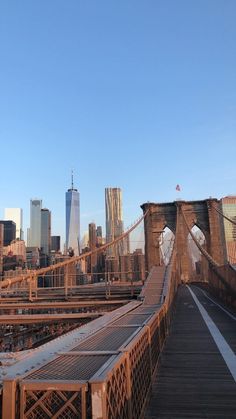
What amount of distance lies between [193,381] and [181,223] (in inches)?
2200

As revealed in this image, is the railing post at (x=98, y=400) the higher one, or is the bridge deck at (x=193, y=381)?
the railing post at (x=98, y=400)

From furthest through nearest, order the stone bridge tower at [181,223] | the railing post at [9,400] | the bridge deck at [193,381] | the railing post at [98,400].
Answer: the stone bridge tower at [181,223], the bridge deck at [193,381], the railing post at [9,400], the railing post at [98,400]

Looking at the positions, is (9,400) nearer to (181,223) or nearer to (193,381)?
(193,381)

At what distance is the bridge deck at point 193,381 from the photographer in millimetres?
5453

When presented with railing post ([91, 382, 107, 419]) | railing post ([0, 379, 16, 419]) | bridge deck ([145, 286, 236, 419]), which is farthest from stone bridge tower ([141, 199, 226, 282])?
railing post ([91, 382, 107, 419])

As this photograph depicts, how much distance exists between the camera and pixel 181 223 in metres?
62.1

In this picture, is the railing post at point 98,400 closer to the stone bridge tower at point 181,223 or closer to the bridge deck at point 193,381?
the bridge deck at point 193,381

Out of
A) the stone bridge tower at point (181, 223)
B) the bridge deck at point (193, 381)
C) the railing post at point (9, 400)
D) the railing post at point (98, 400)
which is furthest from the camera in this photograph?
the stone bridge tower at point (181, 223)

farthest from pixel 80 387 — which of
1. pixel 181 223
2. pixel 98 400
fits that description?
pixel 181 223

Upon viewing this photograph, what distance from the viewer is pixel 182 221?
6247 centimetres

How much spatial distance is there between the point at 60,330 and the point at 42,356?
26.9 meters

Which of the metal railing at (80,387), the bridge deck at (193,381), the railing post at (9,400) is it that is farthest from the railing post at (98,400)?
the bridge deck at (193,381)

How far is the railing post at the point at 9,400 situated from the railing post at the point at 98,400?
729mm

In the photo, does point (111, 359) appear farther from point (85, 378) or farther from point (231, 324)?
point (231, 324)
